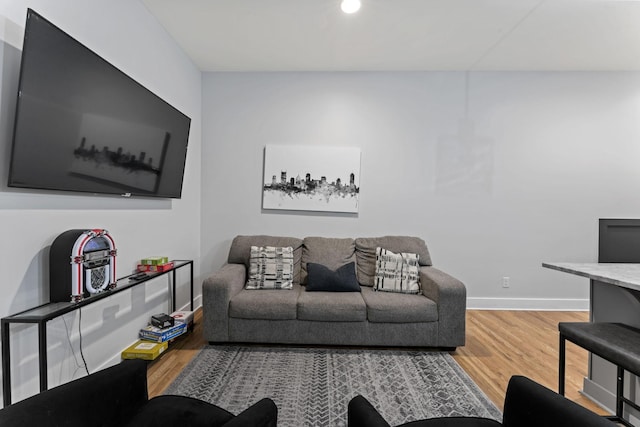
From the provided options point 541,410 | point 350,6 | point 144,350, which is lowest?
point 144,350

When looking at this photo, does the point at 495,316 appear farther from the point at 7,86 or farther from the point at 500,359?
the point at 7,86

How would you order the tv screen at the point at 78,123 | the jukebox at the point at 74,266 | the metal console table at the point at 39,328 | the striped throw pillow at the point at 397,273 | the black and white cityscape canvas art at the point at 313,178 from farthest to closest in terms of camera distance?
1. the black and white cityscape canvas art at the point at 313,178
2. the striped throw pillow at the point at 397,273
3. the jukebox at the point at 74,266
4. the tv screen at the point at 78,123
5. the metal console table at the point at 39,328

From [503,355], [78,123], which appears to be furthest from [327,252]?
[78,123]

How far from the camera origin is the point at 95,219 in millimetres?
2072

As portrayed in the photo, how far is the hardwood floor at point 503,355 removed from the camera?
7.34ft

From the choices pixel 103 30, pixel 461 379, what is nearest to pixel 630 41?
pixel 461 379

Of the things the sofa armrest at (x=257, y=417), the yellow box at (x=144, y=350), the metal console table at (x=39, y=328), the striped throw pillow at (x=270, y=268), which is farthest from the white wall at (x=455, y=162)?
the sofa armrest at (x=257, y=417)

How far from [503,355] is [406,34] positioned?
9.83 ft

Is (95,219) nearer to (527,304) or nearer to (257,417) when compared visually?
(257,417)

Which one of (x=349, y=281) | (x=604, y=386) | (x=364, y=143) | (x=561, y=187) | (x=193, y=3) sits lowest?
(x=604, y=386)

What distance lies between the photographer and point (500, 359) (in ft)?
8.55

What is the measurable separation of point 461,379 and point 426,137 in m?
2.62

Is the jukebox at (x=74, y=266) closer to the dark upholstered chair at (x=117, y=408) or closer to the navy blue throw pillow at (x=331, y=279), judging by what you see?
the dark upholstered chair at (x=117, y=408)

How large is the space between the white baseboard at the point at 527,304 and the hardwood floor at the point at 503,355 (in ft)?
0.68
